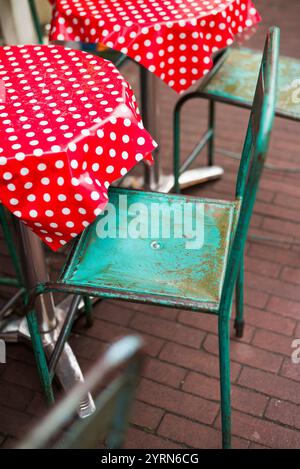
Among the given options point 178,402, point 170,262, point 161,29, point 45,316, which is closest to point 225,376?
point 170,262

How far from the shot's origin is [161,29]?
5.94 ft

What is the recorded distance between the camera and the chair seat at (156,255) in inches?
56.8

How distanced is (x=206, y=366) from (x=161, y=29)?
114 cm

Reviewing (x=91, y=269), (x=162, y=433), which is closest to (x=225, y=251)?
(x=91, y=269)

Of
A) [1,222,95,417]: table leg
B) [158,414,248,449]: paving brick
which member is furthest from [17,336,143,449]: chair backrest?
[158,414,248,449]: paving brick

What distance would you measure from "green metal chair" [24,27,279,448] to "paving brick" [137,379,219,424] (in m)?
0.19

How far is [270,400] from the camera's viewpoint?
6.11 ft

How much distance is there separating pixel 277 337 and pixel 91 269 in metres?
0.88

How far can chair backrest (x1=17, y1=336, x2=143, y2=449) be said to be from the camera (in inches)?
25.5

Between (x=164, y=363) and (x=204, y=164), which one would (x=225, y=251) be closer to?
(x=164, y=363)

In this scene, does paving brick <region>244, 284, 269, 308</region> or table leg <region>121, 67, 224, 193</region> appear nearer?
→ paving brick <region>244, 284, 269, 308</region>

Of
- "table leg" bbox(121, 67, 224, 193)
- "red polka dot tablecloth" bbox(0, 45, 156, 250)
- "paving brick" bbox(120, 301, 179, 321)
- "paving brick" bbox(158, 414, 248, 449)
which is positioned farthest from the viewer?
"table leg" bbox(121, 67, 224, 193)

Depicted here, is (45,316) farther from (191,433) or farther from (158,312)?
(191,433)

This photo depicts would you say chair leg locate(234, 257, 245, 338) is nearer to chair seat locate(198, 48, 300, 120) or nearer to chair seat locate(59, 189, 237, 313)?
chair seat locate(59, 189, 237, 313)
